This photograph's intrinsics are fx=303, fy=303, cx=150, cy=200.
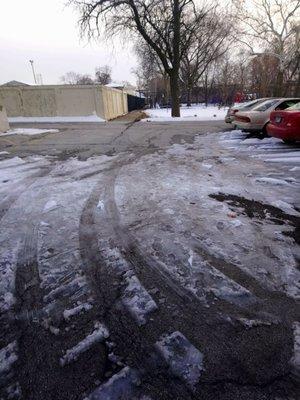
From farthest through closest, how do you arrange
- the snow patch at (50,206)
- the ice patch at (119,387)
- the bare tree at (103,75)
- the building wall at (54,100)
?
the bare tree at (103,75), the building wall at (54,100), the snow patch at (50,206), the ice patch at (119,387)

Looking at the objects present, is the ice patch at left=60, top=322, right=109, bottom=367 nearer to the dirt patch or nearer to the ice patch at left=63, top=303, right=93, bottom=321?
the ice patch at left=63, top=303, right=93, bottom=321

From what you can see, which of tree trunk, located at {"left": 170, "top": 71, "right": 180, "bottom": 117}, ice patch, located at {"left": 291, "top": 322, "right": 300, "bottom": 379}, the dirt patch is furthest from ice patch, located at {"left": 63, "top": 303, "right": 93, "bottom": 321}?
tree trunk, located at {"left": 170, "top": 71, "right": 180, "bottom": 117}

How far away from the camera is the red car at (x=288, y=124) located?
8.82 meters

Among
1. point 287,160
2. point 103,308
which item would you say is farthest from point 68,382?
point 287,160

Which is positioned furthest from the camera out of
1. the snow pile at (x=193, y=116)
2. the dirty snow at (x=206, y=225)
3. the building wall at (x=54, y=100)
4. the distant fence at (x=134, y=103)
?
the distant fence at (x=134, y=103)

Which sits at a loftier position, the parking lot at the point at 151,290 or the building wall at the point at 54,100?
the building wall at the point at 54,100

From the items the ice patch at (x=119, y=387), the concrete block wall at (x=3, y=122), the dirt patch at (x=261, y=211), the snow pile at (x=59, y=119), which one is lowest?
the snow pile at (x=59, y=119)

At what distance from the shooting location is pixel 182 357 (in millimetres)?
2170

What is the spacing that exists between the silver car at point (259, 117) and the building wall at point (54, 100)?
1536 cm

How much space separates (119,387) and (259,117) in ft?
37.8

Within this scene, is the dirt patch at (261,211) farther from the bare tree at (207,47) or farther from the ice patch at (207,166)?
the bare tree at (207,47)

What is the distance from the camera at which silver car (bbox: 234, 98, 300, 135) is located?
1170 cm

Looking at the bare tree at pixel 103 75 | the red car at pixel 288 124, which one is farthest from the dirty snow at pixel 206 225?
the bare tree at pixel 103 75

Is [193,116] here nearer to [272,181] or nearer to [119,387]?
[272,181]
